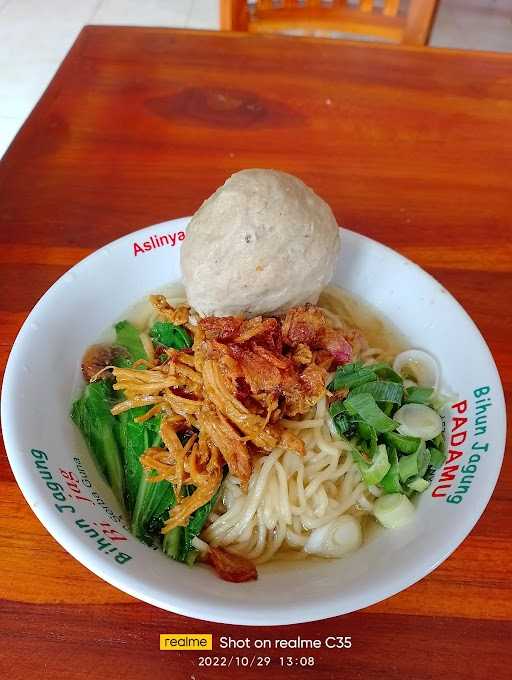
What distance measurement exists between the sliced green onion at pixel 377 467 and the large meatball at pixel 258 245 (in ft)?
1.62

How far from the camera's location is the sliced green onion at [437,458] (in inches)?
58.9

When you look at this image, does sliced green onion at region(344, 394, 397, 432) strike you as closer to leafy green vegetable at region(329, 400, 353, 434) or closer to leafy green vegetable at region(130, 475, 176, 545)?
leafy green vegetable at region(329, 400, 353, 434)

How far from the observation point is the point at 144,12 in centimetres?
653

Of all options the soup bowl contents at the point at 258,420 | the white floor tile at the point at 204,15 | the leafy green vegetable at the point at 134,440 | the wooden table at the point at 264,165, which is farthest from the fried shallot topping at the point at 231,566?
the white floor tile at the point at 204,15

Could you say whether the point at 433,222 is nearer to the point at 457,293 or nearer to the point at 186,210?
the point at 457,293

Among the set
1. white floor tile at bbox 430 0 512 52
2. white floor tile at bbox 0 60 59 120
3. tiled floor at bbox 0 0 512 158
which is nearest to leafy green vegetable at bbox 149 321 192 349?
white floor tile at bbox 0 60 59 120

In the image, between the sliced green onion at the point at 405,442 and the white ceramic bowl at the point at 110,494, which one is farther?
the sliced green onion at the point at 405,442

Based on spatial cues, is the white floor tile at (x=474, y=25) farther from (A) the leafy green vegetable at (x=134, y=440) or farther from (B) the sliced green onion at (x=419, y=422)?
(A) the leafy green vegetable at (x=134, y=440)

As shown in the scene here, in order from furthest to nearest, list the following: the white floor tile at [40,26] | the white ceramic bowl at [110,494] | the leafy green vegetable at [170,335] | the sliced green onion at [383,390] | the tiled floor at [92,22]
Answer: the white floor tile at [40,26] → the tiled floor at [92,22] → the leafy green vegetable at [170,335] → the sliced green onion at [383,390] → the white ceramic bowl at [110,494]

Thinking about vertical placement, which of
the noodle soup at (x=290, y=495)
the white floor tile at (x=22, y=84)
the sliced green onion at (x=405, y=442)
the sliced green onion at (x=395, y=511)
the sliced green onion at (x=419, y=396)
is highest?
the sliced green onion at (x=419, y=396)

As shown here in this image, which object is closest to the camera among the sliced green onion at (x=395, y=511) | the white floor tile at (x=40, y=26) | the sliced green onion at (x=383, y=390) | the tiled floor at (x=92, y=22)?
the sliced green onion at (x=395, y=511)

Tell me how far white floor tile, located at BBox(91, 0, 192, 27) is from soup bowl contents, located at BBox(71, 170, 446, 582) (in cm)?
587

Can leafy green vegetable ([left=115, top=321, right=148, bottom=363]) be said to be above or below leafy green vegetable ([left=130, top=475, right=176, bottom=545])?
above

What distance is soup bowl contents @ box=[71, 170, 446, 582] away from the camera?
148cm
